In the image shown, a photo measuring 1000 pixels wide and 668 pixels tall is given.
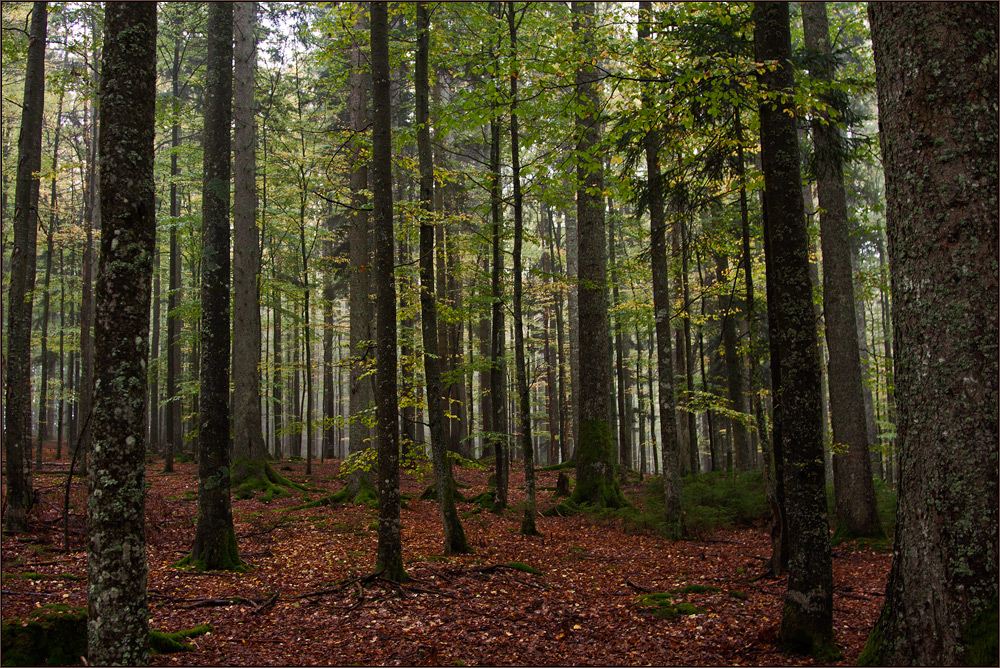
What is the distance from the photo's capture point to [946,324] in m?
3.53

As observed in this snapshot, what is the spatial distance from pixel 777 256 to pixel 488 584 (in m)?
5.59

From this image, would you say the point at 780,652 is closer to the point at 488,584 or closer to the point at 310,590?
the point at 488,584

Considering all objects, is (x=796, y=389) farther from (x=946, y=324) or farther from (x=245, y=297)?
(x=245, y=297)

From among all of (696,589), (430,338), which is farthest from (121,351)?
(696,589)

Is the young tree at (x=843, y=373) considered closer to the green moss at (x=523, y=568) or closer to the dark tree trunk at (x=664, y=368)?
the dark tree trunk at (x=664, y=368)

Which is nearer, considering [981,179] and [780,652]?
[981,179]

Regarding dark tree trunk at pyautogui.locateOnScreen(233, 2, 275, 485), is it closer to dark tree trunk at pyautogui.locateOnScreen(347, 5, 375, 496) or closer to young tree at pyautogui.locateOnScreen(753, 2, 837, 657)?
dark tree trunk at pyautogui.locateOnScreen(347, 5, 375, 496)

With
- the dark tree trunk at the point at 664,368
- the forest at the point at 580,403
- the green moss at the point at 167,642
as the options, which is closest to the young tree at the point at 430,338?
the forest at the point at 580,403

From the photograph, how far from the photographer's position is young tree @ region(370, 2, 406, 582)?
7.34m

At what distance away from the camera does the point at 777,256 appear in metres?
5.55

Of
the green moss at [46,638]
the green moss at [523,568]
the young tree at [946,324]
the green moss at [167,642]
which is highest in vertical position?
the young tree at [946,324]

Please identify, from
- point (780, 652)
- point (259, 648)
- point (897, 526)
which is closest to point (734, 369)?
point (780, 652)

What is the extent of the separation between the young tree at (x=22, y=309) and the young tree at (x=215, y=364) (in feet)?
9.73

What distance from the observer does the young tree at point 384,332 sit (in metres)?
7.34
